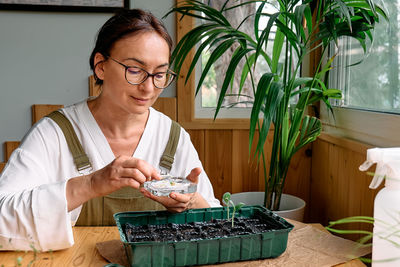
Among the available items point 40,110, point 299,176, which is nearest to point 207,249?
point 299,176

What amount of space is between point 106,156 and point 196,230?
596 millimetres

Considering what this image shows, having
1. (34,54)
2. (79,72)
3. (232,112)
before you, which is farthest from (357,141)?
(34,54)

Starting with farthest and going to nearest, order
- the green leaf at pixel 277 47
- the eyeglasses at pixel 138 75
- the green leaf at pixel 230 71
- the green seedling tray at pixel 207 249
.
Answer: the green leaf at pixel 277 47 → the green leaf at pixel 230 71 → the eyeglasses at pixel 138 75 → the green seedling tray at pixel 207 249

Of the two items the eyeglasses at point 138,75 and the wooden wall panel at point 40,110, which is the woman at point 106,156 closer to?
the eyeglasses at point 138,75

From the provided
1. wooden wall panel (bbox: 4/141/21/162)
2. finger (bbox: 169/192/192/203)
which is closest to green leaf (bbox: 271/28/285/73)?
finger (bbox: 169/192/192/203)

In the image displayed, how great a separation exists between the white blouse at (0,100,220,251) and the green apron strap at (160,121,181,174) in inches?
0.8

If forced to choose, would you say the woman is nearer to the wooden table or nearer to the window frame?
the wooden table

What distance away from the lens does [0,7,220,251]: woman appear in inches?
45.3

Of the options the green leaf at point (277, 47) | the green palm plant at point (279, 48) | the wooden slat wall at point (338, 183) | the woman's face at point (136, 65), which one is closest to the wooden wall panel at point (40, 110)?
the green palm plant at point (279, 48)

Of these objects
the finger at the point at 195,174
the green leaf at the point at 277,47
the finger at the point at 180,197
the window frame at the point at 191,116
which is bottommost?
the finger at the point at 180,197

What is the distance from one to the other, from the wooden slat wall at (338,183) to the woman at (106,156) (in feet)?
2.14

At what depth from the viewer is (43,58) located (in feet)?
8.23

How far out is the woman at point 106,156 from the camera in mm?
1150

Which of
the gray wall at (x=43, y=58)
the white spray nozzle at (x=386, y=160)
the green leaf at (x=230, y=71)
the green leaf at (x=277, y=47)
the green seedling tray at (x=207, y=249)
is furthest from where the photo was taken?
the gray wall at (x=43, y=58)
